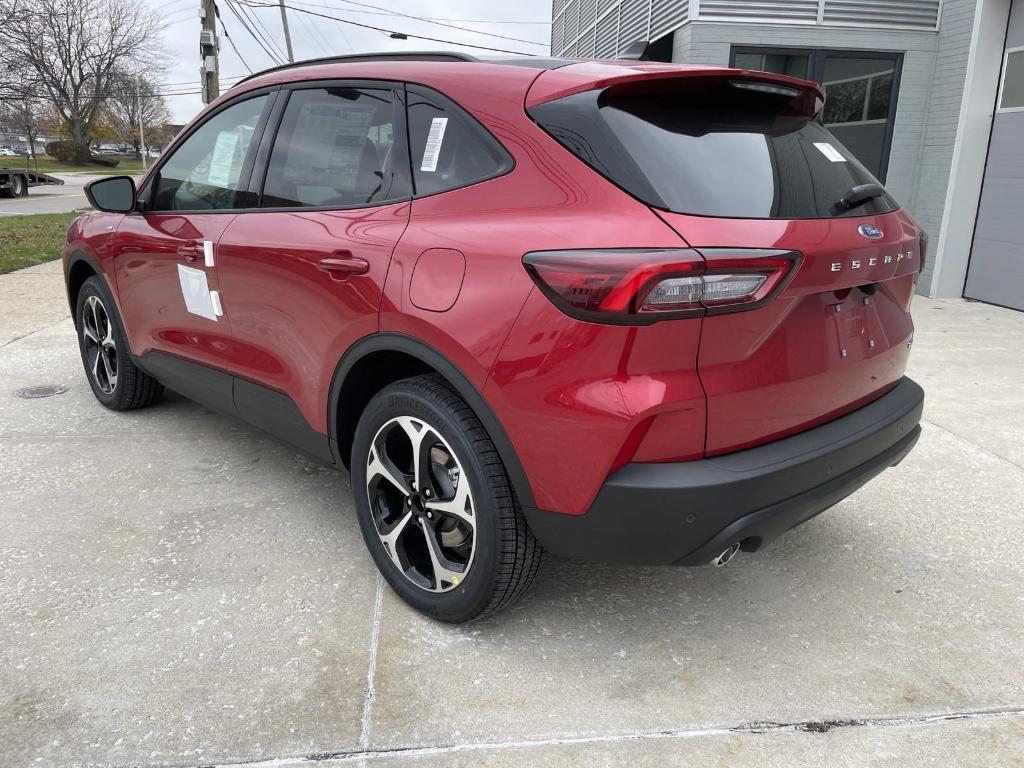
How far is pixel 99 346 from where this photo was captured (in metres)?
4.52

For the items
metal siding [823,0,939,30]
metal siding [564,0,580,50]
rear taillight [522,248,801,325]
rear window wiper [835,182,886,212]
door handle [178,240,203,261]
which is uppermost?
metal siding [564,0,580,50]

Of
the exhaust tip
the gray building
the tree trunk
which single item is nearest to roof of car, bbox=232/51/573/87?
the exhaust tip

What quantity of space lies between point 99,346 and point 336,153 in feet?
8.10

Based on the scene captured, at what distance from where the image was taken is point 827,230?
83.4 inches

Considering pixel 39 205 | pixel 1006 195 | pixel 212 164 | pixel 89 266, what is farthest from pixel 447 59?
pixel 39 205

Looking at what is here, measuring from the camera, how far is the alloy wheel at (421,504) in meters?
2.38

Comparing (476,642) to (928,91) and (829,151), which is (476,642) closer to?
(829,151)

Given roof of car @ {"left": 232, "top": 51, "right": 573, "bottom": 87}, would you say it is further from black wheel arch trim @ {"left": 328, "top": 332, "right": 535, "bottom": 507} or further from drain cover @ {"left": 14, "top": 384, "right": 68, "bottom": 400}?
drain cover @ {"left": 14, "top": 384, "right": 68, "bottom": 400}

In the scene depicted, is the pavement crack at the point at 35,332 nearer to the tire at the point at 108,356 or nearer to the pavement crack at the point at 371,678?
the tire at the point at 108,356

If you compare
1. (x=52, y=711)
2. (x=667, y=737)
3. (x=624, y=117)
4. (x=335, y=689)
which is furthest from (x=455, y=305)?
(x=52, y=711)

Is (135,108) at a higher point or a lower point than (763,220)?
lower

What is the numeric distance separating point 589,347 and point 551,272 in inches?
8.2

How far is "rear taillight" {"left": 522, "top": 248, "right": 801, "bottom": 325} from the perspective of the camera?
187 cm

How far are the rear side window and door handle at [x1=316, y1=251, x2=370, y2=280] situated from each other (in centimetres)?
28
